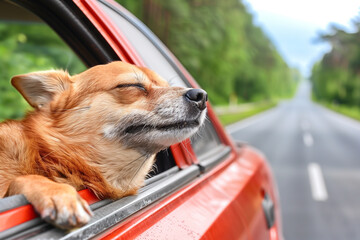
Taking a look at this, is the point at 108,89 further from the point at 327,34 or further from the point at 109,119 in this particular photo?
the point at 327,34

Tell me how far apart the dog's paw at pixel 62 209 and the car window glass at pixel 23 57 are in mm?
824

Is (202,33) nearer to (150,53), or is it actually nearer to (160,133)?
(150,53)

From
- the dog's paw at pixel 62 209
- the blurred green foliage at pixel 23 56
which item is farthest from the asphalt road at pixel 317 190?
the dog's paw at pixel 62 209

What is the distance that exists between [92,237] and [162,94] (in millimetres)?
638

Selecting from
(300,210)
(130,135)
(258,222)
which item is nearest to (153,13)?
(300,210)

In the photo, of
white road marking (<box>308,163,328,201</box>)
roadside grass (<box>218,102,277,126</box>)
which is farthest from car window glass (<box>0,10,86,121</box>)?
roadside grass (<box>218,102,277,126</box>)

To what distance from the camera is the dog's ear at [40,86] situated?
1.50 m

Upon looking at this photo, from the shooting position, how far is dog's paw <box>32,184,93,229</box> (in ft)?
3.54

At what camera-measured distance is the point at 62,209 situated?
109 cm

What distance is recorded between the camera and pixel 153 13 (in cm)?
1232

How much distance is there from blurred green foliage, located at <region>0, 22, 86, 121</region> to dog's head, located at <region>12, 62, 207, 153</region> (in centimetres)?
140

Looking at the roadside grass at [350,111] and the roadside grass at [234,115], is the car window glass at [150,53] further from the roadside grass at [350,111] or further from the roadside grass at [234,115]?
the roadside grass at [350,111]

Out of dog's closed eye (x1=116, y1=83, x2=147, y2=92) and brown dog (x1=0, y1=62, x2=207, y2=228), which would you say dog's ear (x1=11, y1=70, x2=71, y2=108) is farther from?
dog's closed eye (x1=116, y1=83, x2=147, y2=92)

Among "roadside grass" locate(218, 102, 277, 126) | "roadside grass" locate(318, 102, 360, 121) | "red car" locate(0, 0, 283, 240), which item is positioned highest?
"red car" locate(0, 0, 283, 240)
